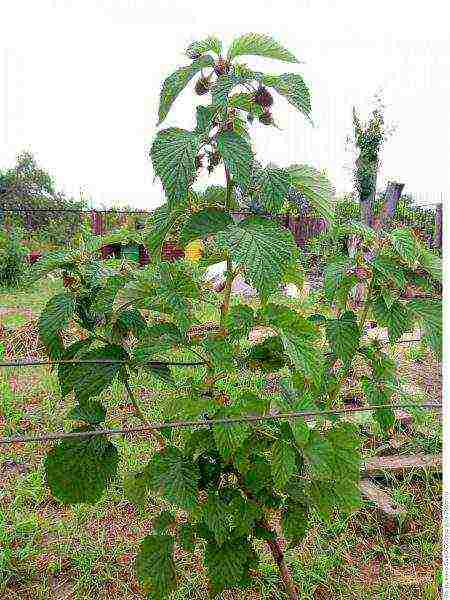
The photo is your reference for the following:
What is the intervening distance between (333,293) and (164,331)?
287 mm

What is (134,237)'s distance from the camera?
934mm

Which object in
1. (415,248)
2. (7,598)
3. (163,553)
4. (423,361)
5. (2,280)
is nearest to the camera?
(415,248)

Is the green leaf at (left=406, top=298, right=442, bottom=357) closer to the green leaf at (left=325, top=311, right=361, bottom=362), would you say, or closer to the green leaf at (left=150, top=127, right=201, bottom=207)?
the green leaf at (left=325, top=311, right=361, bottom=362)

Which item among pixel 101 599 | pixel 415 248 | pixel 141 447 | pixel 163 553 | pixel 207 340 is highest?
pixel 415 248

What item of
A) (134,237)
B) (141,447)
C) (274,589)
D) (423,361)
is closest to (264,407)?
(134,237)

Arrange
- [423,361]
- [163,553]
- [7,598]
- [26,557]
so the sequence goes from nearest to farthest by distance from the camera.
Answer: [163,553] → [7,598] → [26,557] → [423,361]

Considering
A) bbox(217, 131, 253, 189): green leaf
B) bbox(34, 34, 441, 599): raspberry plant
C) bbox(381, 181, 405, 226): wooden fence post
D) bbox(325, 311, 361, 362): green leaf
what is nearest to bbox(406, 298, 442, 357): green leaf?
bbox(34, 34, 441, 599): raspberry plant

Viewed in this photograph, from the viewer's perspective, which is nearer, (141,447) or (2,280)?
(141,447)

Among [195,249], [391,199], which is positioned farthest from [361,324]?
[391,199]

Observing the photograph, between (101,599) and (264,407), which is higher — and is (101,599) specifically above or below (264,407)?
below

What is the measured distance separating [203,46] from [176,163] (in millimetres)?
175

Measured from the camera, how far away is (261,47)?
2.66 ft

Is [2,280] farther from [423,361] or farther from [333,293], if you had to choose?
[333,293]

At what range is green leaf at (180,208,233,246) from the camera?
2.82 feet
